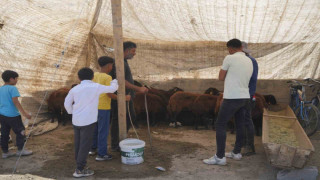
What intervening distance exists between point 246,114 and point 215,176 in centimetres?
124

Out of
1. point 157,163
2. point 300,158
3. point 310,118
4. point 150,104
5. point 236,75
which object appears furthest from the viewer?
point 150,104

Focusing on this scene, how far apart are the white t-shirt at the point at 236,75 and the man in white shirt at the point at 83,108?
5.41 ft

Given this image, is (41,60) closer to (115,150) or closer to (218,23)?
(115,150)

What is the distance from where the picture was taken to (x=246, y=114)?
16.6ft

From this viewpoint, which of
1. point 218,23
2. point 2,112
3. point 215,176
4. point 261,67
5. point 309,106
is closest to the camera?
point 215,176

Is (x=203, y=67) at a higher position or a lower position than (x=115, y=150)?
higher

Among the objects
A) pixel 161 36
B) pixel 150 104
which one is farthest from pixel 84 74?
pixel 161 36

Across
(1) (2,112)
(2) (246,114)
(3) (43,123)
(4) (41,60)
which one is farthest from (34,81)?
(2) (246,114)

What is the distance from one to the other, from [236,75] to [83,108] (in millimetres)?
2169

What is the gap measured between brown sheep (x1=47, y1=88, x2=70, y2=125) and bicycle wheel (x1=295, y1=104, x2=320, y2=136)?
5499 millimetres

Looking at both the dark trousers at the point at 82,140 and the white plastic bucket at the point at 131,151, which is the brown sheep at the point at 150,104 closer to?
the white plastic bucket at the point at 131,151

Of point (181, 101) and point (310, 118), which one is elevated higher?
point (181, 101)

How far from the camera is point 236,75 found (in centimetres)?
445

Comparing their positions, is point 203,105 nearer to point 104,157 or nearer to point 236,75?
point 236,75
